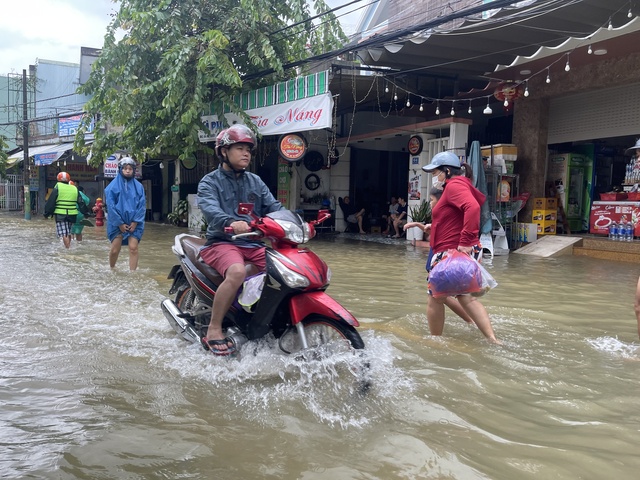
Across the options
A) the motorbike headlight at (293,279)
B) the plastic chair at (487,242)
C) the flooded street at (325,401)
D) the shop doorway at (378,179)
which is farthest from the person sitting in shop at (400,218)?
the motorbike headlight at (293,279)

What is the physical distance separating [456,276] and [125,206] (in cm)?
509

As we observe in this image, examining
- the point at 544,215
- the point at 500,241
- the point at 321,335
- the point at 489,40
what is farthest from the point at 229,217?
the point at 544,215

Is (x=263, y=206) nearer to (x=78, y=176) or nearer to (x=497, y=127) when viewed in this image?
(x=497, y=127)

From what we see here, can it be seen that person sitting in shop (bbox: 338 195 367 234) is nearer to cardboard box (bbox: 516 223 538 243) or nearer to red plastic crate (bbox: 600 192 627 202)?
cardboard box (bbox: 516 223 538 243)

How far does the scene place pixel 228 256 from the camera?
3648 millimetres

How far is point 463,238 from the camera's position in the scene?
401cm

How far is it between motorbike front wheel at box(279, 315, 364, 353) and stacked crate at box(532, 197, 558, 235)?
32.5ft

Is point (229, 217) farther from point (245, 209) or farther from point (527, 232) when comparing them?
point (527, 232)

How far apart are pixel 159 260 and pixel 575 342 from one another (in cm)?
684

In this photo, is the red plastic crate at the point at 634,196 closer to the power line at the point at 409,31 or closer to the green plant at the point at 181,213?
the power line at the point at 409,31

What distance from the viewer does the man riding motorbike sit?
3.57 meters

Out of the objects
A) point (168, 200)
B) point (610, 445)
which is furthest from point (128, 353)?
point (168, 200)

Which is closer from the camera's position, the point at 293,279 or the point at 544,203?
the point at 293,279

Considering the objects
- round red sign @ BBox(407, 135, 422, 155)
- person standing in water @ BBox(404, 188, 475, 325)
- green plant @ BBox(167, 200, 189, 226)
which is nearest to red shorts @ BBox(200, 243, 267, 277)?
person standing in water @ BBox(404, 188, 475, 325)
